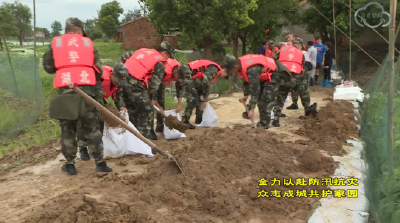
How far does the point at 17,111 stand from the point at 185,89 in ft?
10.4

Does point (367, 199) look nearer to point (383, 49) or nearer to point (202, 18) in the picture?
point (202, 18)

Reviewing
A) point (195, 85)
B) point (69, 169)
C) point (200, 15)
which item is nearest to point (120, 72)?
point (69, 169)

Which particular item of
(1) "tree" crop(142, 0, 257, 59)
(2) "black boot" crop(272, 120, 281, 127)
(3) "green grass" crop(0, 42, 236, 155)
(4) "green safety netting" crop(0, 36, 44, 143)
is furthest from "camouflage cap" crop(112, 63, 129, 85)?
(1) "tree" crop(142, 0, 257, 59)

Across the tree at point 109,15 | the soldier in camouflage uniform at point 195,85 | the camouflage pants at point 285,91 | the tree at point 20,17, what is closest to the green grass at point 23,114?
the soldier in camouflage uniform at point 195,85

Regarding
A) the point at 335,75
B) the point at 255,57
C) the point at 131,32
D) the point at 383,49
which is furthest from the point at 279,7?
the point at 131,32

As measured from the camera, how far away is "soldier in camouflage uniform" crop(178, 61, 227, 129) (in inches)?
236

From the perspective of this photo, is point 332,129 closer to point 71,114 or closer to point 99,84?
point 99,84

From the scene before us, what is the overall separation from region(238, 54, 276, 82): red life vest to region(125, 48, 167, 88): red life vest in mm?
1298

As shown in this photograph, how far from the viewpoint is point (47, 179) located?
13.6 ft

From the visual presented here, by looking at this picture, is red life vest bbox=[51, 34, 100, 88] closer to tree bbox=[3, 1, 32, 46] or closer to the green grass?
the green grass

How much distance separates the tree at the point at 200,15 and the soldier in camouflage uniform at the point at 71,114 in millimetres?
6554

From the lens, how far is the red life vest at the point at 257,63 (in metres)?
5.74

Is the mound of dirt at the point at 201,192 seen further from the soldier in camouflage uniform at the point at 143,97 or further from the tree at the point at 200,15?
the tree at the point at 200,15

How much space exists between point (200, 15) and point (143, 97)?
5.79 meters
